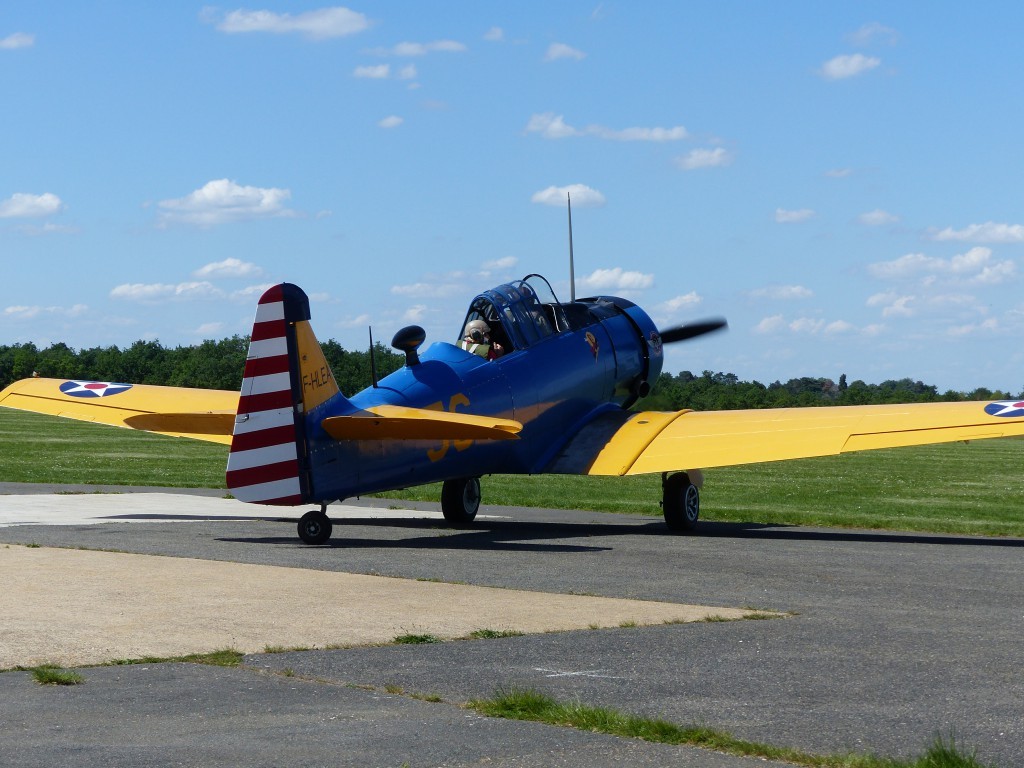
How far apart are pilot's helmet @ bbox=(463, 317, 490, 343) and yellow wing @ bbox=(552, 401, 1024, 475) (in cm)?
202

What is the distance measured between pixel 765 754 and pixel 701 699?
1.17m

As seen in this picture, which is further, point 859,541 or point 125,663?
point 859,541

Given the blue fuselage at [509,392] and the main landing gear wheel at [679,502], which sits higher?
the blue fuselage at [509,392]

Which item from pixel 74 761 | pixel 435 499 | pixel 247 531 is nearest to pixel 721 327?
pixel 435 499

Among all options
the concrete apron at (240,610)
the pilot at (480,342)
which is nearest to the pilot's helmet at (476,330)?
the pilot at (480,342)

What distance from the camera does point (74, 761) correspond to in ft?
18.2

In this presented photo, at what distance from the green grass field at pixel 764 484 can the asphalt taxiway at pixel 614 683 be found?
791 centimetres

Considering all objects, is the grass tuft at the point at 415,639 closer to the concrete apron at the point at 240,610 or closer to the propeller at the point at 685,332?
the concrete apron at the point at 240,610

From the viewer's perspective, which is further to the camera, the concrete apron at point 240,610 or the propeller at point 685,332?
the propeller at point 685,332

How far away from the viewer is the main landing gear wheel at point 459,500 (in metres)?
18.7

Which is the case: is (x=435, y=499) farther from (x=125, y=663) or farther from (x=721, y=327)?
(x=125, y=663)

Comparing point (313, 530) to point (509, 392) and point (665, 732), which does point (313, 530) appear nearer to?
point (509, 392)

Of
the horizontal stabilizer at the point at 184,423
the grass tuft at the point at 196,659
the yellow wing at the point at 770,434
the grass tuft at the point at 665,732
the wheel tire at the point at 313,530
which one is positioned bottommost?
the grass tuft at the point at 665,732

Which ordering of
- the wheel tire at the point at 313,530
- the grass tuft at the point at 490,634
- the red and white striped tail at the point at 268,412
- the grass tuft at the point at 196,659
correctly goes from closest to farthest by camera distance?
the grass tuft at the point at 196,659, the grass tuft at the point at 490,634, the red and white striped tail at the point at 268,412, the wheel tire at the point at 313,530
